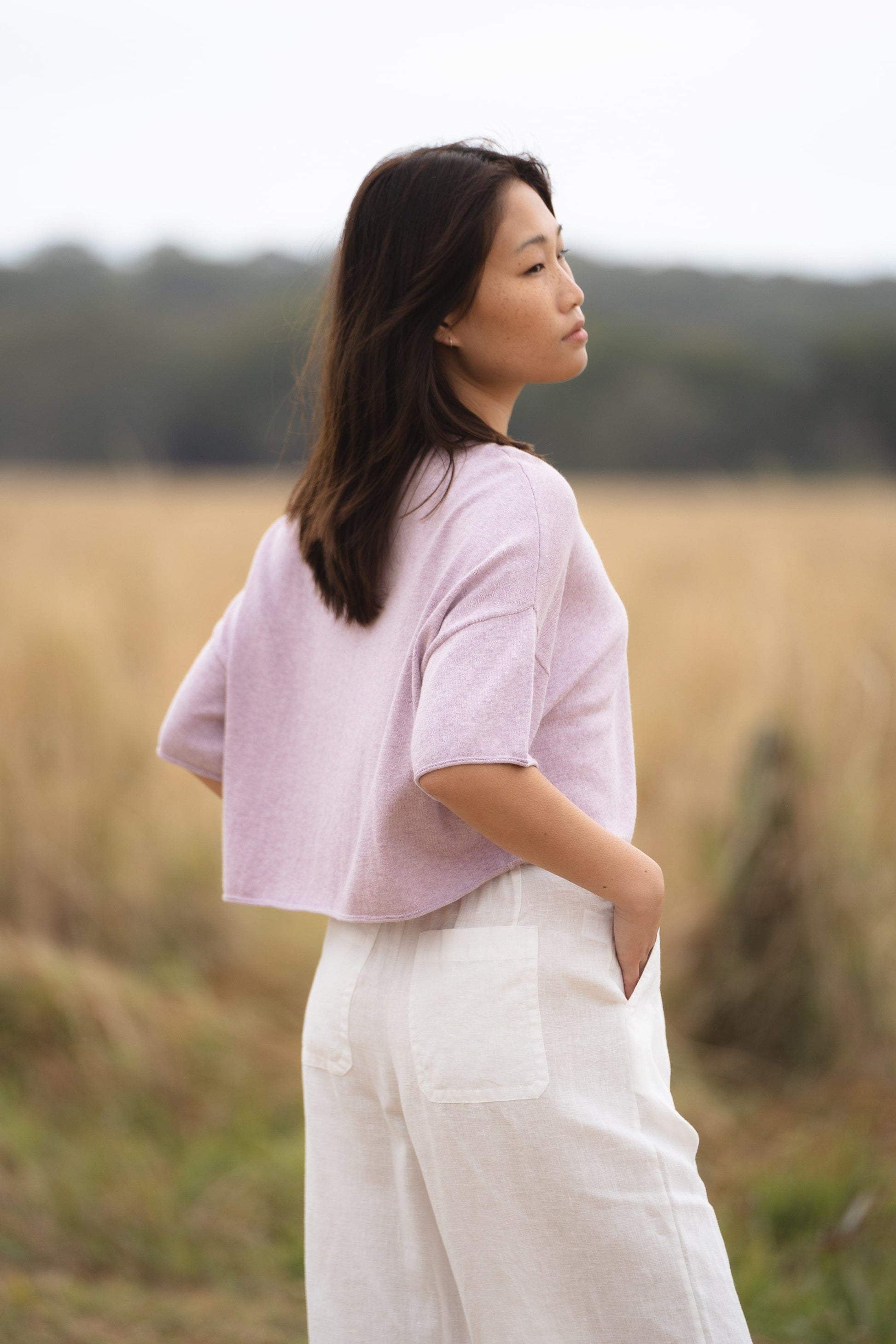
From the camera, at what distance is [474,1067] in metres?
1.05

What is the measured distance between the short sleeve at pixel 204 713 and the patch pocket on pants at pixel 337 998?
11.4 inches

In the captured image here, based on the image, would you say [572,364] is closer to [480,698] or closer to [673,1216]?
[480,698]

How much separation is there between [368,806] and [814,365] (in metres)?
9.36

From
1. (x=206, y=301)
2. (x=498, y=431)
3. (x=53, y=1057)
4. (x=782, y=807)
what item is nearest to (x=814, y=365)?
(x=206, y=301)

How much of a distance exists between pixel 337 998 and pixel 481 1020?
0.19m

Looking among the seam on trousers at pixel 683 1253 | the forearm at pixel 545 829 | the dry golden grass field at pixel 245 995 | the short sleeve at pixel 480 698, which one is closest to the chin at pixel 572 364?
the short sleeve at pixel 480 698

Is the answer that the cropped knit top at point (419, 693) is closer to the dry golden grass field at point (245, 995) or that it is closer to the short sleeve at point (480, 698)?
the short sleeve at point (480, 698)

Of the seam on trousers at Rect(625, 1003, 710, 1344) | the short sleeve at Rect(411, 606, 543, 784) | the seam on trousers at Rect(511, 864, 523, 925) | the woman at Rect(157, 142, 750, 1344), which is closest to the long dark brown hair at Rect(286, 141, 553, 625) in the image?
the woman at Rect(157, 142, 750, 1344)

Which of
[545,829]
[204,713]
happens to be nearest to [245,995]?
[204,713]

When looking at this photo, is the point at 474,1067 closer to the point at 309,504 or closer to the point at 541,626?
the point at 541,626

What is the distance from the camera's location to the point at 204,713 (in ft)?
4.49

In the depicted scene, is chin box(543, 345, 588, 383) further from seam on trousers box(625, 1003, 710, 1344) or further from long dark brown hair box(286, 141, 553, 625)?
seam on trousers box(625, 1003, 710, 1344)

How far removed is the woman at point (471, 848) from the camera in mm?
1015

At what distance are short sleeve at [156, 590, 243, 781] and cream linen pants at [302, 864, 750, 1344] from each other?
0.36 metres
